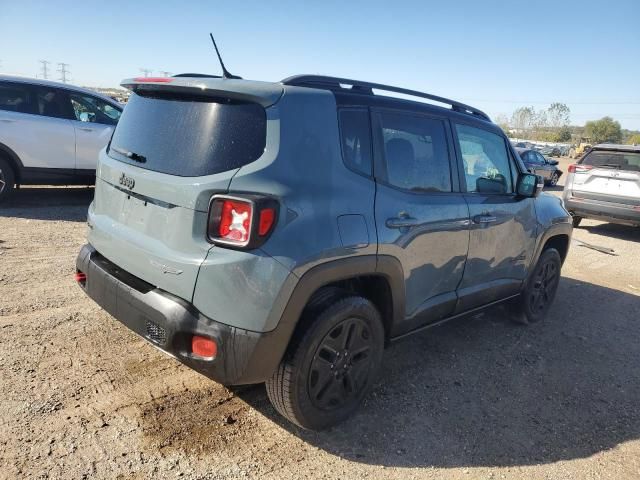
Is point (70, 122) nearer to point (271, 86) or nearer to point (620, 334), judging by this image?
point (271, 86)

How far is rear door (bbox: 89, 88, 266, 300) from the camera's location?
7.52 ft

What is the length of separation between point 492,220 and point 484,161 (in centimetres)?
47

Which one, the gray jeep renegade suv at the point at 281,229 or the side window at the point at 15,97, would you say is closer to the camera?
the gray jeep renegade suv at the point at 281,229

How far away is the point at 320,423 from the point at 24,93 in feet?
22.2

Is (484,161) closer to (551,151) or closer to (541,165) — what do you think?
(541,165)

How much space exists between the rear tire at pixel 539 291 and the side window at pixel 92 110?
642 centimetres

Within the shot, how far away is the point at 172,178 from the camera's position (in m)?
2.40

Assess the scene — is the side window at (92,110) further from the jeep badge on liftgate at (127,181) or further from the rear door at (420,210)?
the rear door at (420,210)

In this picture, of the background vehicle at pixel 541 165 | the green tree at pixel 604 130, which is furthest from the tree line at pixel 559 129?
the background vehicle at pixel 541 165

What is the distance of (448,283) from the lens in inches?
132

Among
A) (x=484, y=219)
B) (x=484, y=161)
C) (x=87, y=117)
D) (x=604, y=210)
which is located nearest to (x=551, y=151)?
(x=604, y=210)

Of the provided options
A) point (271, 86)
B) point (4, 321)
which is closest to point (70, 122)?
point (4, 321)

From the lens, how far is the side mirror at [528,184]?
401cm

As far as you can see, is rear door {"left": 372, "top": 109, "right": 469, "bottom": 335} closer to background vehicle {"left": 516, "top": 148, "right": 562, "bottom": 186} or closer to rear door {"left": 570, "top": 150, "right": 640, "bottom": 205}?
rear door {"left": 570, "top": 150, "right": 640, "bottom": 205}
